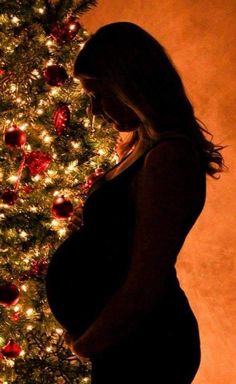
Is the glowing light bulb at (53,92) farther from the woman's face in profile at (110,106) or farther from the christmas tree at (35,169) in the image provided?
the woman's face in profile at (110,106)

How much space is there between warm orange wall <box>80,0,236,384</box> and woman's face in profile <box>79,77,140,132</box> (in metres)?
1.10

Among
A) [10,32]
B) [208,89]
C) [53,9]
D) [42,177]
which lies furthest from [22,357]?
[208,89]

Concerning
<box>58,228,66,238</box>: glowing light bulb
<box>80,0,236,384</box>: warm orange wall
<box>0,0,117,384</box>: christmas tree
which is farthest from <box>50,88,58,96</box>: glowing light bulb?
<box>80,0,236,384</box>: warm orange wall

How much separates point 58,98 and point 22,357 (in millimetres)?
987

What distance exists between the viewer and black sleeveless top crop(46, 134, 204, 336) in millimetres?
658

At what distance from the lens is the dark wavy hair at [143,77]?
693 millimetres

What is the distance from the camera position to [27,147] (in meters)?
1.35

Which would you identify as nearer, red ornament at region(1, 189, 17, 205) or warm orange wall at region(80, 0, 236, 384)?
red ornament at region(1, 189, 17, 205)

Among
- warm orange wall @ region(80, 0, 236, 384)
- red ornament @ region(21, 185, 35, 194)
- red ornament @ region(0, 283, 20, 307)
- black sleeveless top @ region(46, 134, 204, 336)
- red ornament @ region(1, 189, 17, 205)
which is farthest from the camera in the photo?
warm orange wall @ region(80, 0, 236, 384)

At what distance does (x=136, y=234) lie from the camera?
57 cm

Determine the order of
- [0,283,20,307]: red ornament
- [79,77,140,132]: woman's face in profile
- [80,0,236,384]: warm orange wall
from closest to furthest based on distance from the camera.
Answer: [79,77,140,132]: woman's face in profile
[0,283,20,307]: red ornament
[80,0,236,384]: warm orange wall

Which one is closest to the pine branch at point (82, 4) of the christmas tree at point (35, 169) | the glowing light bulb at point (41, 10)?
the christmas tree at point (35, 169)

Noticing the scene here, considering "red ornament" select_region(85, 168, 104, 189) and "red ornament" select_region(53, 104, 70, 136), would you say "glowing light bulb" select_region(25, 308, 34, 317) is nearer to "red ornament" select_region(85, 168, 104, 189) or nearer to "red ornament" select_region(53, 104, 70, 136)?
"red ornament" select_region(85, 168, 104, 189)

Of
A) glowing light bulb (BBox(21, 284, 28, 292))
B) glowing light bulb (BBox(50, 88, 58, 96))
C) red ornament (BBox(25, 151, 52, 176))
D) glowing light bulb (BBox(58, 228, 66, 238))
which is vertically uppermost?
glowing light bulb (BBox(50, 88, 58, 96))
